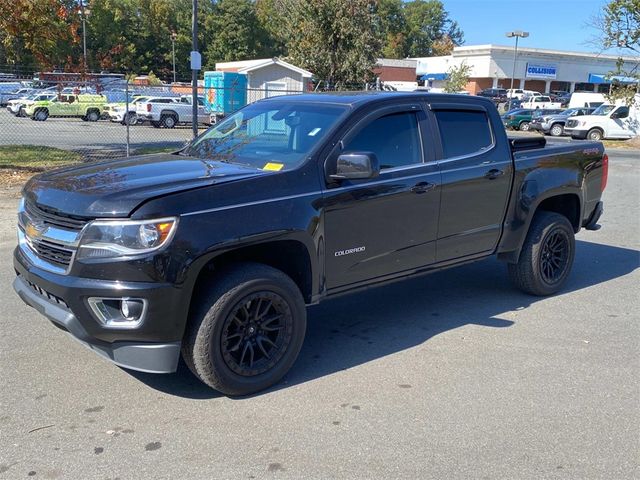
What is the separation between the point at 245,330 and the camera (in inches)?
157

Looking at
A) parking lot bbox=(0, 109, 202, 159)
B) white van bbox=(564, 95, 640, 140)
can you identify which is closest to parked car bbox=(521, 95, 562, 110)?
white van bbox=(564, 95, 640, 140)

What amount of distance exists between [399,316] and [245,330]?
6.67 ft

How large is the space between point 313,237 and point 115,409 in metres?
1.64

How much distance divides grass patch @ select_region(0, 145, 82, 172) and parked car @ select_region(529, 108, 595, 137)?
25240 mm

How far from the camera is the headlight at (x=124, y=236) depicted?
11.6ft

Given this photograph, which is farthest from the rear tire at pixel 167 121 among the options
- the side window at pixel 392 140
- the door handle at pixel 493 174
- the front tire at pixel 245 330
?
the front tire at pixel 245 330

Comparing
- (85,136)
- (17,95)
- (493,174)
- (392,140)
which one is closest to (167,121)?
(85,136)

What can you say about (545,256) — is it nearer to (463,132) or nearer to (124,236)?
(463,132)

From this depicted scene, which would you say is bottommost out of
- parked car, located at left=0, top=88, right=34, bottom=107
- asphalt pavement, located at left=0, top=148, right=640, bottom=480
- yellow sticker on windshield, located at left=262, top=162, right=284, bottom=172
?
asphalt pavement, located at left=0, top=148, right=640, bottom=480

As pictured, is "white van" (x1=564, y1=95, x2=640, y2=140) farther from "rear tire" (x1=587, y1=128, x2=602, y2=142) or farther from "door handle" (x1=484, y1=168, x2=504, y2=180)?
"door handle" (x1=484, y1=168, x2=504, y2=180)

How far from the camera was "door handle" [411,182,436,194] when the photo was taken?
15.9ft

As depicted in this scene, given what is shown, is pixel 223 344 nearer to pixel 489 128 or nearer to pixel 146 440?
pixel 146 440

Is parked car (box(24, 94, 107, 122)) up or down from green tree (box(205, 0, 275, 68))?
down

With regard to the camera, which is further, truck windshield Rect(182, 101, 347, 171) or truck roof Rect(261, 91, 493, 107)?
truck roof Rect(261, 91, 493, 107)
